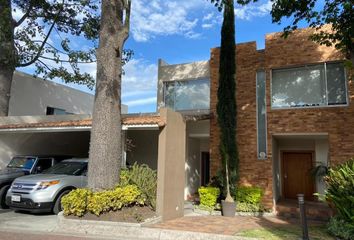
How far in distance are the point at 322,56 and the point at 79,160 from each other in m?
9.74

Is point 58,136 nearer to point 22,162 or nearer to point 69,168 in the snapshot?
point 22,162

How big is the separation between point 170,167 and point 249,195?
3568 mm

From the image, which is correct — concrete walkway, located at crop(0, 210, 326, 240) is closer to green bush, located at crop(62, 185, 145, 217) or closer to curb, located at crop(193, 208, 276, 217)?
green bush, located at crop(62, 185, 145, 217)

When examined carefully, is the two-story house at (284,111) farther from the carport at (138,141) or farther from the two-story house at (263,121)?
the carport at (138,141)

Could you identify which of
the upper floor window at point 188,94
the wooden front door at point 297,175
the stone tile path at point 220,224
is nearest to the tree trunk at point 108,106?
the stone tile path at point 220,224

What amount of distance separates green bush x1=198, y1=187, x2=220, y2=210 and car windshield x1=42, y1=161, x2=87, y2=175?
4469 mm

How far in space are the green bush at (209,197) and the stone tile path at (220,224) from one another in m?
0.97

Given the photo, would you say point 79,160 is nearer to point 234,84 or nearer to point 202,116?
point 202,116

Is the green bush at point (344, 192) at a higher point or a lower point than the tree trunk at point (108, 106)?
lower

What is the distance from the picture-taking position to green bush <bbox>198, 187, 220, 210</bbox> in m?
12.3

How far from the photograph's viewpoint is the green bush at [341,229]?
7.60 m

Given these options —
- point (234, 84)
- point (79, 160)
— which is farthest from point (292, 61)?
point (79, 160)

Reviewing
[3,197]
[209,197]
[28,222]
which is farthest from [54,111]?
[209,197]

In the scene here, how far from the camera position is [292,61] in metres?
12.7
